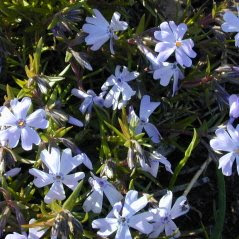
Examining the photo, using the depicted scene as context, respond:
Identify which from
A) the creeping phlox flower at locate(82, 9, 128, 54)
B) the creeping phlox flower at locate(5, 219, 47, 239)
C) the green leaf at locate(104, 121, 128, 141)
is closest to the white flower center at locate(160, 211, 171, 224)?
the green leaf at locate(104, 121, 128, 141)

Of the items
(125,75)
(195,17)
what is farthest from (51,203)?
(195,17)

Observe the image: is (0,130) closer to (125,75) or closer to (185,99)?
(125,75)

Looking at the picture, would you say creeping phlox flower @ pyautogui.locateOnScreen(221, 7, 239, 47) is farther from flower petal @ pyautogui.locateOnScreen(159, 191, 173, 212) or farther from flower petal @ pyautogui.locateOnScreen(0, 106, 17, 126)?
flower petal @ pyautogui.locateOnScreen(0, 106, 17, 126)

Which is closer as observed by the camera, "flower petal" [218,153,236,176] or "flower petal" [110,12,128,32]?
"flower petal" [218,153,236,176]

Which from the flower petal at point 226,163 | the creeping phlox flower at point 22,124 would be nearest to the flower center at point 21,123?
the creeping phlox flower at point 22,124

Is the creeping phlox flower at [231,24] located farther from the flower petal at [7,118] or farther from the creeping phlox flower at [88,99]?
the flower petal at [7,118]

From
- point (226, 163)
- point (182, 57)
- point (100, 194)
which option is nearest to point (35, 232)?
point (100, 194)
